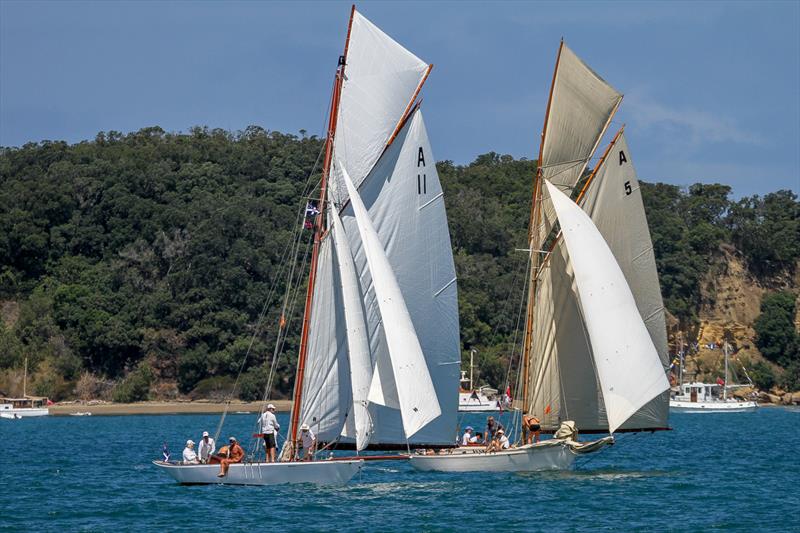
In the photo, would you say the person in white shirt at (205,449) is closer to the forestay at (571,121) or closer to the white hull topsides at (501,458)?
the white hull topsides at (501,458)

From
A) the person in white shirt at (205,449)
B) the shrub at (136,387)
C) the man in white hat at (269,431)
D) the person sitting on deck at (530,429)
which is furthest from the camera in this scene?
the shrub at (136,387)

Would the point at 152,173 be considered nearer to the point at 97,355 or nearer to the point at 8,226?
the point at 8,226

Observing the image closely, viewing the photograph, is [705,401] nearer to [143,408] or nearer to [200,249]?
[200,249]

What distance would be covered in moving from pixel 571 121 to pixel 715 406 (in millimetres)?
90303

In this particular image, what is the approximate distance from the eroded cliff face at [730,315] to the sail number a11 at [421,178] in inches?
4073

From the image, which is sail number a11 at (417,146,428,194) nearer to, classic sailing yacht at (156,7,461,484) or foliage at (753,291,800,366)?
classic sailing yacht at (156,7,461,484)

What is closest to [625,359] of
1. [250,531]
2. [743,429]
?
[250,531]

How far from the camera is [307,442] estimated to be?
132 ft

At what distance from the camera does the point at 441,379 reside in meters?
44.6

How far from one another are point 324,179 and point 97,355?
287 feet

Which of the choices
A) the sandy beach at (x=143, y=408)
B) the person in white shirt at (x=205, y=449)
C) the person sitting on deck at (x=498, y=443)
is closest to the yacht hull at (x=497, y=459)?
the person sitting on deck at (x=498, y=443)

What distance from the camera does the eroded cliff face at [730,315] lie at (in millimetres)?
145250

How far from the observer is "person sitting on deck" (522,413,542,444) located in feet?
150

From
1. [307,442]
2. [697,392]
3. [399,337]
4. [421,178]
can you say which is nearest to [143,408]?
[697,392]
